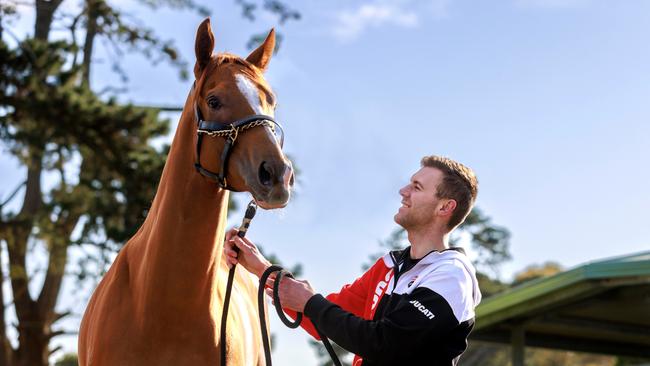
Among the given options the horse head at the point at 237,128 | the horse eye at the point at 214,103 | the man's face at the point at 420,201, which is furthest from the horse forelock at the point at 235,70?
the man's face at the point at 420,201

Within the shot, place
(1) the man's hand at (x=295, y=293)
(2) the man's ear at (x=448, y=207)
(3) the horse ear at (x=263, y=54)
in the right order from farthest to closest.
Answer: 1. (3) the horse ear at (x=263, y=54)
2. (2) the man's ear at (x=448, y=207)
3. (1) the man's hand at (x=295, y=293)

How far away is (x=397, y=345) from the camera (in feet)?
9.64

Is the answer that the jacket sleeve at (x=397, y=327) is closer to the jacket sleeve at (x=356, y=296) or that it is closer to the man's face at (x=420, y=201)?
the man's face at (x=420, y=201)

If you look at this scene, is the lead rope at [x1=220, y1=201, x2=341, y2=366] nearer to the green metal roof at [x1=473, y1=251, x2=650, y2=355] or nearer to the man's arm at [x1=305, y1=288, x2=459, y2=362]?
the man's arm at [x1=305, y1=288, x2=459, y2=362]

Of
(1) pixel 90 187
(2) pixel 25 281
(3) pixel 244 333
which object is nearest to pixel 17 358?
(2) pixel 25 281

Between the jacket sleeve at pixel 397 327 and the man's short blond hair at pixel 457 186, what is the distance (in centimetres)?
45

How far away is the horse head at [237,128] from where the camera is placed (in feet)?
10.6

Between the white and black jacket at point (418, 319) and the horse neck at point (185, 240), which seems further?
the horse neck at point (185, 240)

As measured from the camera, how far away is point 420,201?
11.0ft

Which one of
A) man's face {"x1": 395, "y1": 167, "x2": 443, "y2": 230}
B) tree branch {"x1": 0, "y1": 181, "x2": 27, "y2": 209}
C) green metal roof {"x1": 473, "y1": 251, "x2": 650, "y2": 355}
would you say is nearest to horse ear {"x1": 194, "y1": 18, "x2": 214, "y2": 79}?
man's face {"x1": 395, "y1": 167, "x2": 443, "y2": 230}

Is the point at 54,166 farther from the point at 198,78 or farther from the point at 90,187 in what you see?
the point at 198,78

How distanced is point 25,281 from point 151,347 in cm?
1267

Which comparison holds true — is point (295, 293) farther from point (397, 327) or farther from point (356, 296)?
point (356, 296)

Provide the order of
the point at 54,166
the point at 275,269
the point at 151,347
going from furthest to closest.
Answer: the point at 54,166 → the point at 151,347 → the point at 275,269
